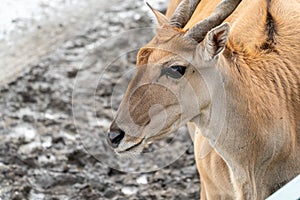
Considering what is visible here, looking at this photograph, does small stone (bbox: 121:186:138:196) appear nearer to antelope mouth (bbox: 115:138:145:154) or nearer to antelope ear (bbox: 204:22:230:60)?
antelope mouth (bbox: 115:138:145:154)

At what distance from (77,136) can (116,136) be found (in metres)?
3.12

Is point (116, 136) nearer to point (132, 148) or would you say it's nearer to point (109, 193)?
point (132, 148)

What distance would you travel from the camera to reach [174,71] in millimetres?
4324

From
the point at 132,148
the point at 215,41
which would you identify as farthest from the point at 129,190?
the point at 215,41

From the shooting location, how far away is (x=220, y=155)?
190 inches

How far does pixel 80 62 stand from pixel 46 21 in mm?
1128

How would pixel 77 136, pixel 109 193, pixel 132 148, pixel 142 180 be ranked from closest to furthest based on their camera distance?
pixel 132 148 → pixel 109 193 → pixel 142 180 → pixel 77 136

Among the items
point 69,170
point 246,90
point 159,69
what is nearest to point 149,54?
point 159,69

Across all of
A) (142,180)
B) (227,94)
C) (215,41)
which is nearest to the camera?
(215,41)

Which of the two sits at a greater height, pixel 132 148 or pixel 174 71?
pixel 174 71

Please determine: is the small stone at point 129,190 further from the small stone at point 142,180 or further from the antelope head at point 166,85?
the antelope head at point 166,85

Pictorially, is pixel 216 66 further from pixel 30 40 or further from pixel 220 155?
pixel 30 40

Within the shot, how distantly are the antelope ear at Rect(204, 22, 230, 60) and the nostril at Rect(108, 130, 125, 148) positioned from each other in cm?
67

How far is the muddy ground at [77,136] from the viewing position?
6812mm
